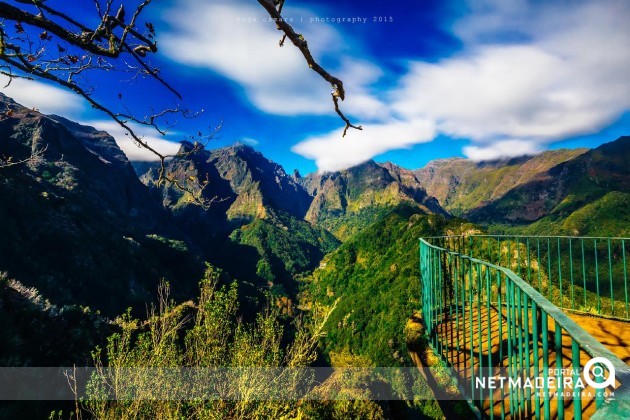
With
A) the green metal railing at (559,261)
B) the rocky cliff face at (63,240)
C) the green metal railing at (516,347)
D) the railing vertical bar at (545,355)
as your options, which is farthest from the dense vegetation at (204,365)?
the rocky cliff face at (63,240)

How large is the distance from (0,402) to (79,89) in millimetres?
14559

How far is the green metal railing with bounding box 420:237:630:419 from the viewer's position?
1.46 m

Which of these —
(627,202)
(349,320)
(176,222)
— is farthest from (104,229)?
(627,202)

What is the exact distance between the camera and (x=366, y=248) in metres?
126

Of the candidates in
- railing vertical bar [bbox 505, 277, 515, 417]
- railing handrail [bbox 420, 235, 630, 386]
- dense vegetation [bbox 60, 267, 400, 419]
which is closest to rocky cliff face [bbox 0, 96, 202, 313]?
dense vegetation [bbox 60, 267, 400, 419]

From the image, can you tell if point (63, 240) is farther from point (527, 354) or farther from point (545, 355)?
point (545, 355)

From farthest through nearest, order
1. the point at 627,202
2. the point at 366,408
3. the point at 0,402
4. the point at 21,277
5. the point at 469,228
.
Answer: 1. the point at 627,202
2. the point at 469,228
3. the point at 21,277
4. the point at 366,408
5. the point at 0,402

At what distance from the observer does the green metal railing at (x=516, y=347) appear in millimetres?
1464

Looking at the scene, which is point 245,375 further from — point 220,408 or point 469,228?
point 469,228

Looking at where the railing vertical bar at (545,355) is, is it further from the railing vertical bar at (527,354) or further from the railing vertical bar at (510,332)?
the railing vertical bar at (510,332)

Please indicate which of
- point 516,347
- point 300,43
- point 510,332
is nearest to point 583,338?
point 510,332

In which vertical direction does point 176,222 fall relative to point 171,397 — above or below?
above

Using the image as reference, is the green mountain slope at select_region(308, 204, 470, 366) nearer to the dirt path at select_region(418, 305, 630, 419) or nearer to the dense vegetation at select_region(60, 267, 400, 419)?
the dense vegetation at select_region(60, 267, 400, 419)

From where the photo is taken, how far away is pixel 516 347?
2.99 meters
